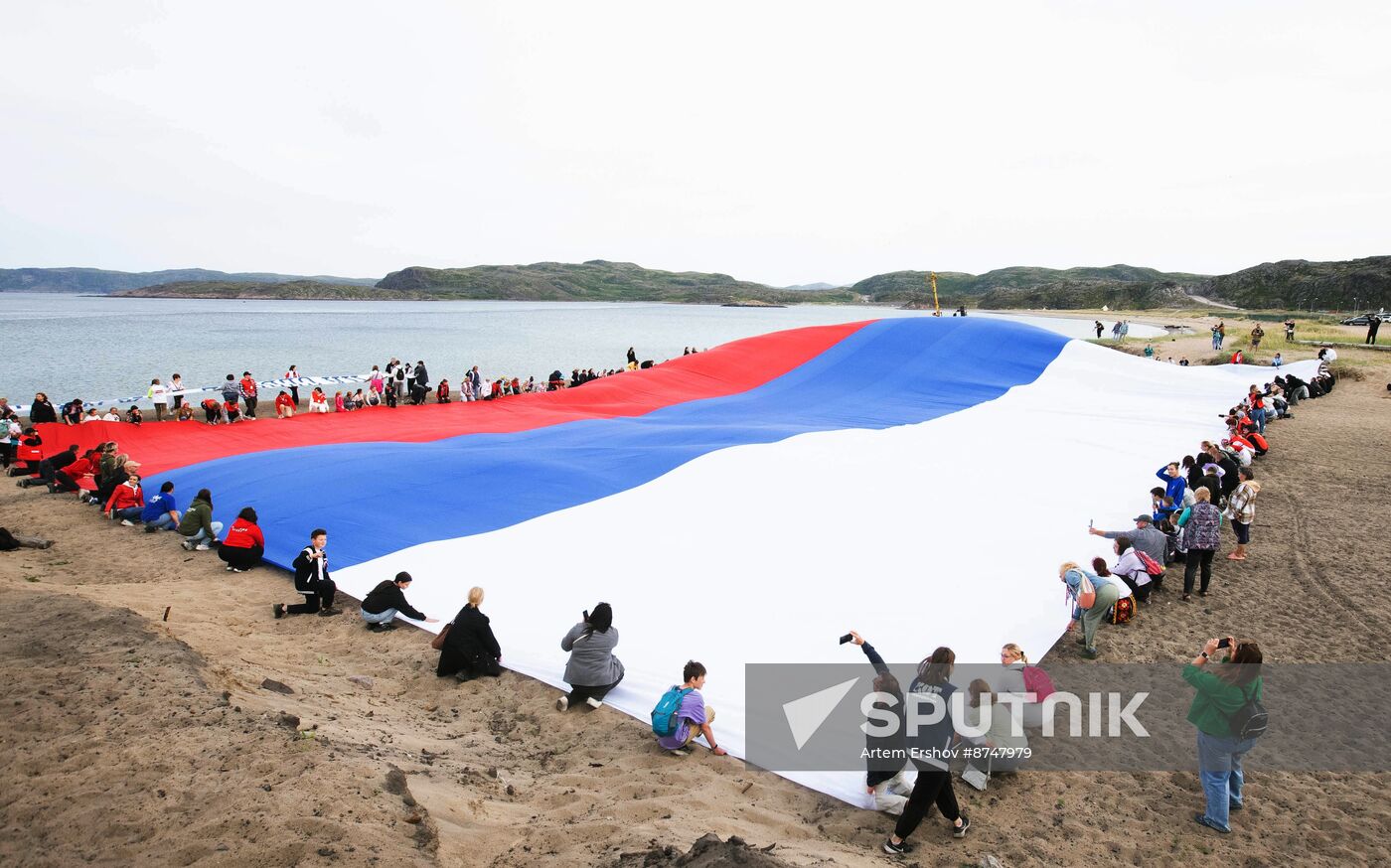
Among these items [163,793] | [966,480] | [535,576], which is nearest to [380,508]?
[535,576]

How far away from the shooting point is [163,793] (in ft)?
9.54

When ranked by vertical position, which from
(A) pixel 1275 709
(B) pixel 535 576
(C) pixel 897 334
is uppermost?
(C) pixel 897 334

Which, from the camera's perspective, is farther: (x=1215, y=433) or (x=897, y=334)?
(x=897, y=334)

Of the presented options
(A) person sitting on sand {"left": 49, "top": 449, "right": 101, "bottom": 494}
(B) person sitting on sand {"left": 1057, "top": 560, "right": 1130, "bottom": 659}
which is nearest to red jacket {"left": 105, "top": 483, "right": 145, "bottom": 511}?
(A) person sitting on sand {"left": 49, "top": 449, "right": 101, "bottom": 494}

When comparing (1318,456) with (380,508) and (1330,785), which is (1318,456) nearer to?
(1330,785)

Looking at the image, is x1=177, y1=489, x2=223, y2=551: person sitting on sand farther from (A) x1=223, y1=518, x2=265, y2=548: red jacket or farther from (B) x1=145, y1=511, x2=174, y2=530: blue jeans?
(A) x1=223, y1=518, x2=265, y2=548: red jacket

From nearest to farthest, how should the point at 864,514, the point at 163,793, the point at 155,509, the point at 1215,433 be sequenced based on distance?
1. the point at 163,793
2. the point at 864,514
3. the point at 155,509
4. the point at 1215,433

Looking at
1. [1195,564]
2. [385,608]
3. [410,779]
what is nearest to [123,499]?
[385,608]

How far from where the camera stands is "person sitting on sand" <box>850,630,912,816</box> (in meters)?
3.67

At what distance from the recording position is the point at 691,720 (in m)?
4.23

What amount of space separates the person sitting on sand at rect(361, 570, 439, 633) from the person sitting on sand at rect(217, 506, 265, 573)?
196 cm

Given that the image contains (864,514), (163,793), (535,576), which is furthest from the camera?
(864,514)

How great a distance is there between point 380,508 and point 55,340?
48.4m

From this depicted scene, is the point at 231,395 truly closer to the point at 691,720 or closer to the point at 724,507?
the point at 724,507
